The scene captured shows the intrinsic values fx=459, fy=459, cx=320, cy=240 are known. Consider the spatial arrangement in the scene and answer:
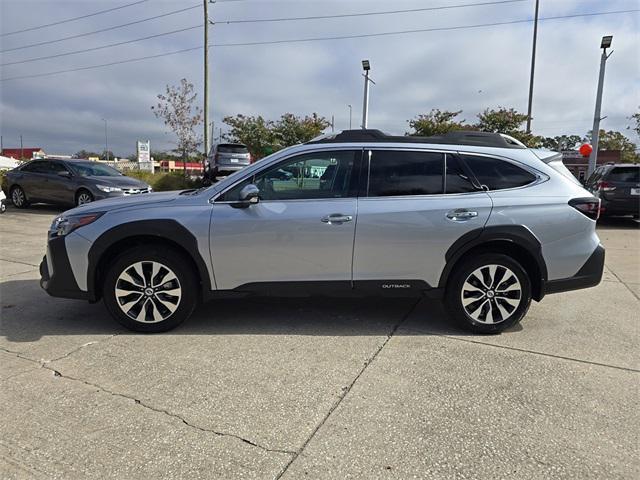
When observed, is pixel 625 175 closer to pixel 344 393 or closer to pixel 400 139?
pixel 400 139

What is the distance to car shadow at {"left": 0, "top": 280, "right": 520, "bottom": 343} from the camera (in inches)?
165

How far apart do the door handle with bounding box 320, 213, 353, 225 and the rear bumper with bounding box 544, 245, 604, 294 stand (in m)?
1.92

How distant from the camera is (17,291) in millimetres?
5367

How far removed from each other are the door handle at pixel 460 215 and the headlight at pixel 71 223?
10.1 feet

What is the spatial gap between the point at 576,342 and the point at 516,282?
2.38 ft

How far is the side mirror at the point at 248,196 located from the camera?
12.7 ft

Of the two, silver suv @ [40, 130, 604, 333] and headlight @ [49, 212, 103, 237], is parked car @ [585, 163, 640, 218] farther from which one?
headlight @ [49, 212, 103, 237]

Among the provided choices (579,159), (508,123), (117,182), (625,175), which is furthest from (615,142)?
(117,182)

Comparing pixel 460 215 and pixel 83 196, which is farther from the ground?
pixel 460 215

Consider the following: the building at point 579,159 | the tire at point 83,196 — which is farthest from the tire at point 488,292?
the building at point 579,159

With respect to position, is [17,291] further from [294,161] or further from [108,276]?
[294,161]

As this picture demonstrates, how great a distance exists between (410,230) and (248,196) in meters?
1.42

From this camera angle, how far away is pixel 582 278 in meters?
4.19

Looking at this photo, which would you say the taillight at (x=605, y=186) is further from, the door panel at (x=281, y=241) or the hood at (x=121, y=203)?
the hood at (x=121, y=203)
